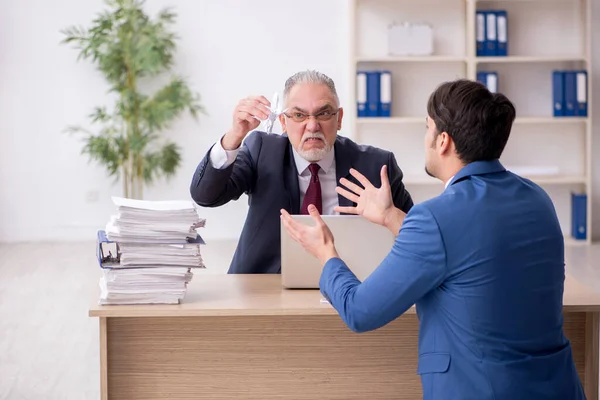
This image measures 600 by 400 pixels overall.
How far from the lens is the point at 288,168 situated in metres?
3.07

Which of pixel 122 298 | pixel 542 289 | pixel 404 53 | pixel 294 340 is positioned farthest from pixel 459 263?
pixel 404 53

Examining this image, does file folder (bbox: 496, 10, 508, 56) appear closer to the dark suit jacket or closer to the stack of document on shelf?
the dark suit jacket

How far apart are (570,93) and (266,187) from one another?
441cm

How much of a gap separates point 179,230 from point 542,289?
3.25 feet

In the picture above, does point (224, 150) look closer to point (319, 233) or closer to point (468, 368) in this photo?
point (319, 233)

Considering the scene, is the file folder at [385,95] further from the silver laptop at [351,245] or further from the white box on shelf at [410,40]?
the silver laptop at [351,245]

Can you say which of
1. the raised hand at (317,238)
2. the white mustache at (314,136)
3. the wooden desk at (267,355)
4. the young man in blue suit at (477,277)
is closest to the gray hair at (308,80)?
the white mustache at (314,136)

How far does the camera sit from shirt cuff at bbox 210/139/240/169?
9.46 feet

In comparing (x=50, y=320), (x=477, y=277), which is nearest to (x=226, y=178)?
(x=477, y=277)

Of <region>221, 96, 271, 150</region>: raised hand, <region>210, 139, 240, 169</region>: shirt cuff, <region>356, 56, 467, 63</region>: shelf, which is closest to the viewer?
<region>221, 96, 271, 150</region>: raised hand

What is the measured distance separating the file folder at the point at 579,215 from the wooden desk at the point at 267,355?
4549 millimetres

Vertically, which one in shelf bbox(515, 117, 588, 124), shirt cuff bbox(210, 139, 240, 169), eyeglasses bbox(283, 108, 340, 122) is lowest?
shirt cuff bbox(210, 139, 240, 169)

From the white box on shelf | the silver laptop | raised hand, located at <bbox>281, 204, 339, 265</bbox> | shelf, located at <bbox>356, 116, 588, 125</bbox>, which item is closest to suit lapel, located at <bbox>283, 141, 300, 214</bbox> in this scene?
the silver laptop

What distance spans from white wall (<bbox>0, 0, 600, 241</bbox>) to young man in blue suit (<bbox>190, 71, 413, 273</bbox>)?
4.14 meters
